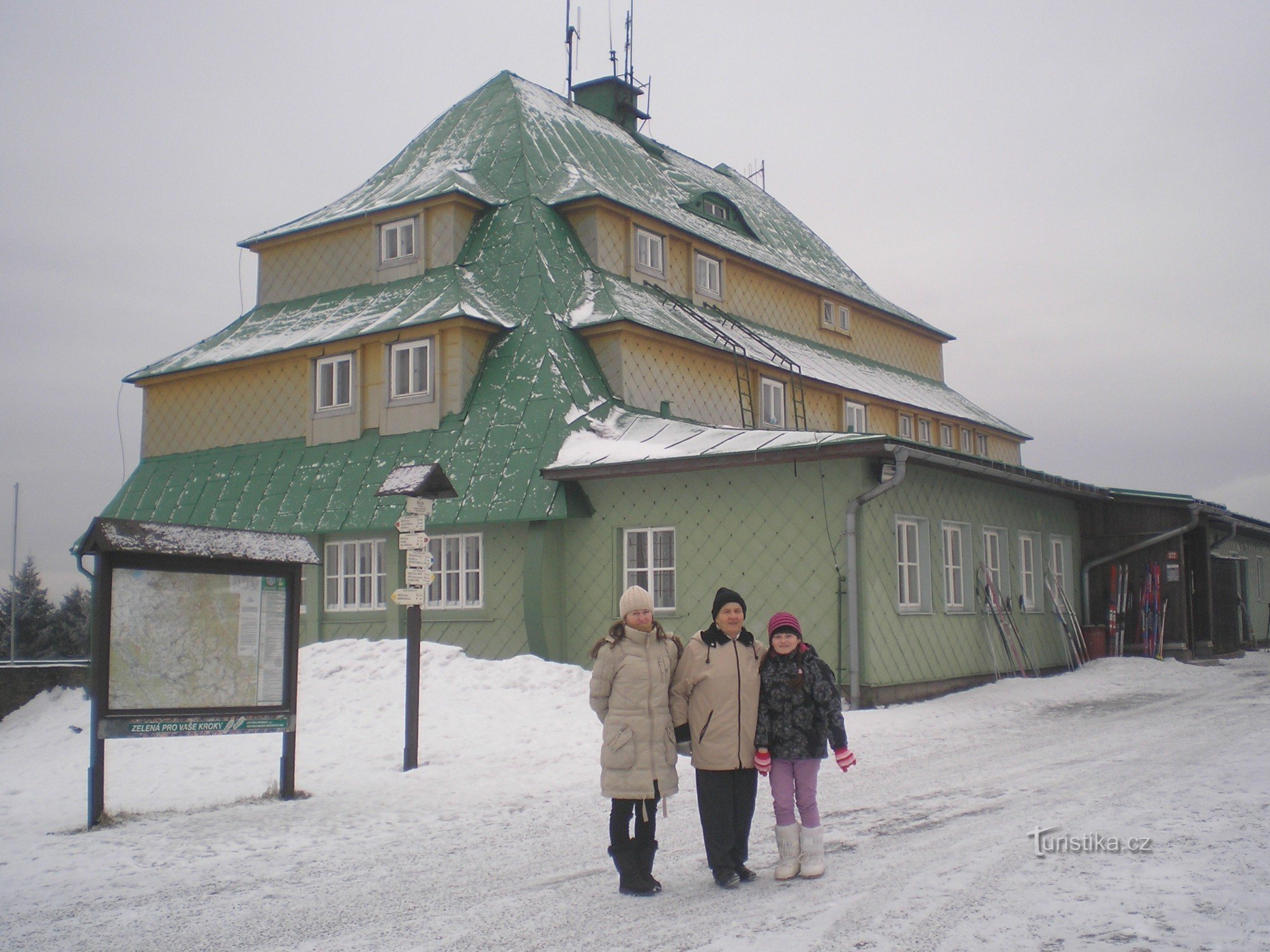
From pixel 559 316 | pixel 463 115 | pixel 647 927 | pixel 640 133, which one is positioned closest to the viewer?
pixel 647 927

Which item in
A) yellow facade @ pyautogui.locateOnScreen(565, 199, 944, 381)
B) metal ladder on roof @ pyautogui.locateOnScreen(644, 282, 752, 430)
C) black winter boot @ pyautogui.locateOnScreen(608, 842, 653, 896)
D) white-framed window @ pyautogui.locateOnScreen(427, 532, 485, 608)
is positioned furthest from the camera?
yellow facade @ pyautogui.locateOnScreen(565, 199, 944, 381)

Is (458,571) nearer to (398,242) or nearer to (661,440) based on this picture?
(661,440)

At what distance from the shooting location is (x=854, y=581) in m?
15.0

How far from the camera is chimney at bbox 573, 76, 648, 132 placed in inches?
1156

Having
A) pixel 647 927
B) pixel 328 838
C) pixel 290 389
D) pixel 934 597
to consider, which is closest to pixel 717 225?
pixel 290 389

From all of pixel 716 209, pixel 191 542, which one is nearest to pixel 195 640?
pixel 191 542

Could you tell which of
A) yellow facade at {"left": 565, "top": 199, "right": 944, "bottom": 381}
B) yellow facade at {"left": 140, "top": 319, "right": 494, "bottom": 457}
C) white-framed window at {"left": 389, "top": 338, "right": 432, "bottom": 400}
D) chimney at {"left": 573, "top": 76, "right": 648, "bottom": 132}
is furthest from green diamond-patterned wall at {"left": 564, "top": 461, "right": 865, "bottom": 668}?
chimney at {"left": 573, "top": 76, "right": 648, "bottom": 132}


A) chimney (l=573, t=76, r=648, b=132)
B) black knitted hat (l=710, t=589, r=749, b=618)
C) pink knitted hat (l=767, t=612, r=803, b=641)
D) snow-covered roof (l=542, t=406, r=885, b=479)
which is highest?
chimney (l=573, t=76, r=648, b=132)

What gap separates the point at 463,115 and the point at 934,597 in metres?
14.4

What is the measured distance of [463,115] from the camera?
24875 millimetres

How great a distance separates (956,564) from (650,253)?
8603mm

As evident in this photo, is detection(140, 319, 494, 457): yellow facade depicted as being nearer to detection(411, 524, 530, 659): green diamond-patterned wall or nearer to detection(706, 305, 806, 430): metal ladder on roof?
detection(411, 524, 530, 659): green diamond-patterned wall

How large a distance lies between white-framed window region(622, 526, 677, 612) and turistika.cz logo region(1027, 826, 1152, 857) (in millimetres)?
9680

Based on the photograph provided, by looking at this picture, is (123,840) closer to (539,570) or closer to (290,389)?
(539,570)
